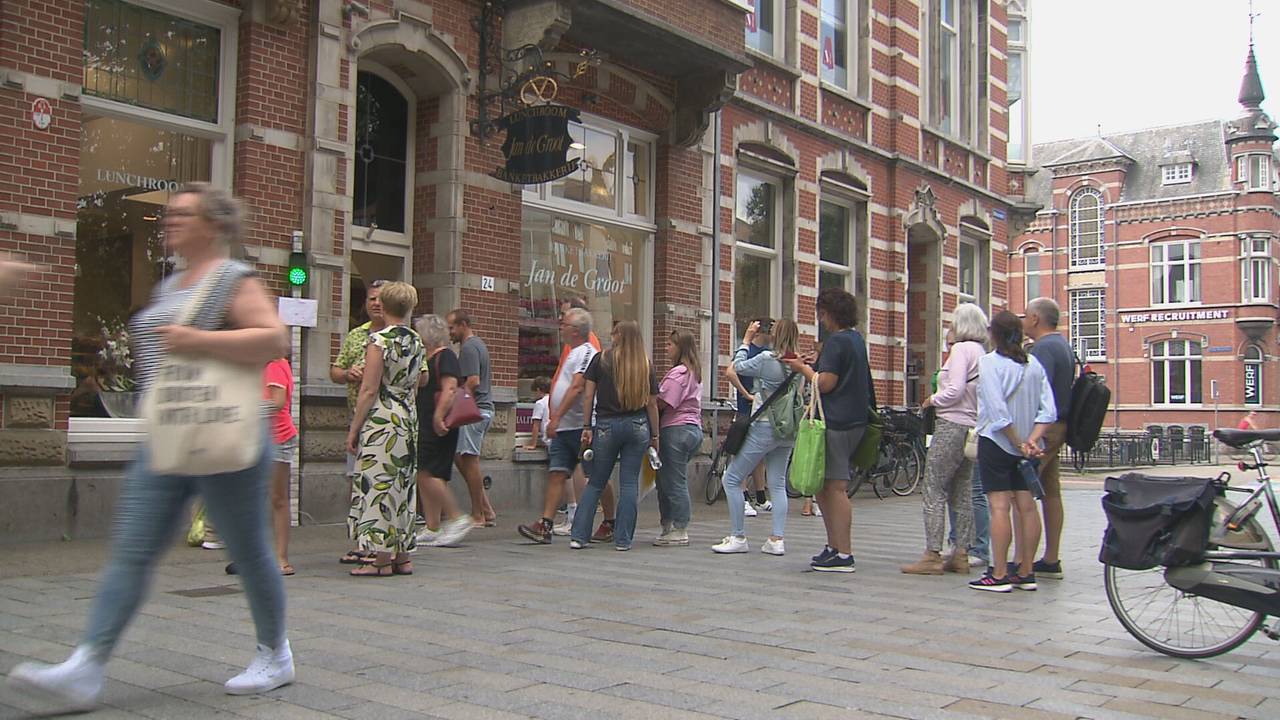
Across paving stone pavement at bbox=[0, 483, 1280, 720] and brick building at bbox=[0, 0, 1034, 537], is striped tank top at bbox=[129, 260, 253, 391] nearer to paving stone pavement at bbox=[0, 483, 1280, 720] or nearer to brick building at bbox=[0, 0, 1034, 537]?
paving stone pavement at bbox=[0, 483, 1280, 720]

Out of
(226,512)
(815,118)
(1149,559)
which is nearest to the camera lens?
(226,512)

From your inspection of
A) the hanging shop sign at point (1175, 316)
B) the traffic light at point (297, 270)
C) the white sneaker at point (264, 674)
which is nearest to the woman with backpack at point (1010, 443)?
the white sneaker at point (264, 674)

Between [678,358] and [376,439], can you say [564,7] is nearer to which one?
[678,358]

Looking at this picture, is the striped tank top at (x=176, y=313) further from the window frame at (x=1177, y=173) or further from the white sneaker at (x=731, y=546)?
the window frame at (x=1177, y=173)

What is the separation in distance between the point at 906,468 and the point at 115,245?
1131 cm

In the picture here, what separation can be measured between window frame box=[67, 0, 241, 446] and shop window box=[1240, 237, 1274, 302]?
50.5 metres

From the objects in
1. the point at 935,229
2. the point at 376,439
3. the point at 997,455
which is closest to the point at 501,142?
the point at 376,439

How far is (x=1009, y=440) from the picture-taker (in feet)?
23.3

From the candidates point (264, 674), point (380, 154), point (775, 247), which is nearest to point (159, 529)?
point (264, 674)

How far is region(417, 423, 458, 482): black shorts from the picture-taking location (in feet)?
27.0

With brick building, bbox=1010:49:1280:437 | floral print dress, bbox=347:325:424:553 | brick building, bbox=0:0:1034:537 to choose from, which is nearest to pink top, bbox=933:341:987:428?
floral print dress, bbox=347:325:424:553

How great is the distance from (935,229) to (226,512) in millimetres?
19105

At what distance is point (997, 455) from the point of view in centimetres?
713

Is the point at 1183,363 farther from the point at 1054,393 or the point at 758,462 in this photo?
the point at 1054,393
